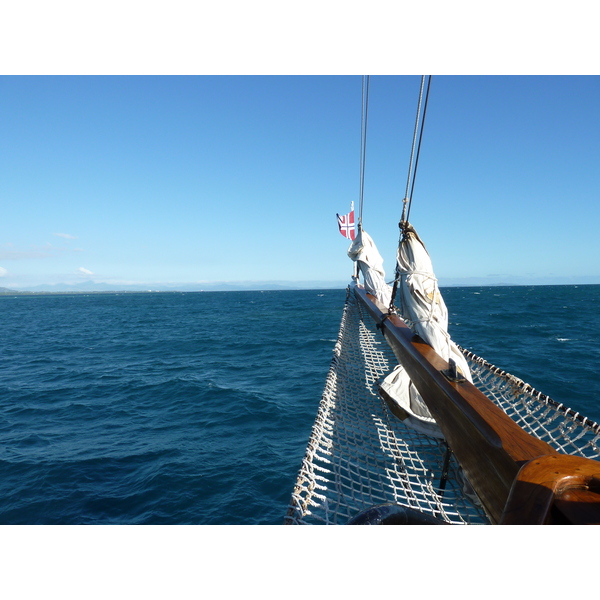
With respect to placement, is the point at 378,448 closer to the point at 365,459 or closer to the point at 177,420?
the point at 365,459

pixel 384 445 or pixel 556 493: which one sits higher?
pixel 556 493

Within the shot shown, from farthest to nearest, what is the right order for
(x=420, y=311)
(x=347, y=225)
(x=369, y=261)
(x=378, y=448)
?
(x=347, y=225)
(x=369, y=261)
(x=378, y=448)
(x=420, y=311)

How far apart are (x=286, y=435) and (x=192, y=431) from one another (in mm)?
1993

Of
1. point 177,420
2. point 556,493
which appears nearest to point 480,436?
point 556,493

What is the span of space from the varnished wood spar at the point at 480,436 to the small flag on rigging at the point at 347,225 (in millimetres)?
9951

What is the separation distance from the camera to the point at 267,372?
11.5 m

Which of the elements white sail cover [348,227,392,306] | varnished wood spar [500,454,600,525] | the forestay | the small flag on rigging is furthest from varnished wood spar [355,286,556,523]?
the small flag on rigging

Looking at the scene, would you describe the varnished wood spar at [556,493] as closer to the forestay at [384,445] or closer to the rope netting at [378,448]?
the forestay at [384,445]

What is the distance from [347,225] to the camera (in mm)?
12266

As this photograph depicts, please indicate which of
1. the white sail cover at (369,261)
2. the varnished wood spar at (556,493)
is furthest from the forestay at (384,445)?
the white sail cover at (369,261)

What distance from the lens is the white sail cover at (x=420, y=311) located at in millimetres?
2947

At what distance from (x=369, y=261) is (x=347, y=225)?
4.69m
